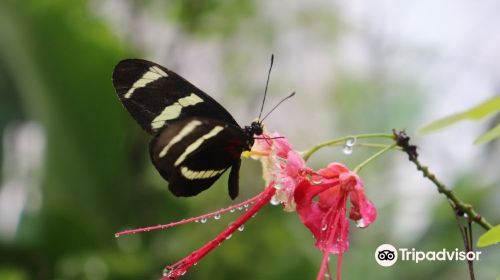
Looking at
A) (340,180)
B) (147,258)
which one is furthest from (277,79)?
(340,180)

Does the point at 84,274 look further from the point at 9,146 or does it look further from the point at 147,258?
the point at 9,146

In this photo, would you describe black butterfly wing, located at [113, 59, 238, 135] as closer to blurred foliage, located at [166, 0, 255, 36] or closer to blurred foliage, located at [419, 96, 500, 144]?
blurred foliage, located at [419, 96, 500, 144]

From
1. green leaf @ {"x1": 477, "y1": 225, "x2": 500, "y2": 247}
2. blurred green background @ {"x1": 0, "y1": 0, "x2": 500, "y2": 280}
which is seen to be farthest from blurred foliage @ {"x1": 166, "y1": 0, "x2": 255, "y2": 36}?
green leaf @ {"x1": 477, "y1": 225, "x2": 500, "y2": 247}

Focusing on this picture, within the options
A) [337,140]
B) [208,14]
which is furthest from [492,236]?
[208,14]

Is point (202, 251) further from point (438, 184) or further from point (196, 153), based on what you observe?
point (438, 184)

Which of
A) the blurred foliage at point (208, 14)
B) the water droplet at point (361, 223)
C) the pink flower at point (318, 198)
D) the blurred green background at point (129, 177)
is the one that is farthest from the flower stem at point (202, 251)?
the blurred foliage at point (208, 14)

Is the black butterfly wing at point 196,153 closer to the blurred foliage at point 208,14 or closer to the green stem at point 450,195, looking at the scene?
the green stem at point 450,195

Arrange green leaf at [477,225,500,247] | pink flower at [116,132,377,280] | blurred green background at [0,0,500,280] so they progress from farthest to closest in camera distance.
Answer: blurred green background at [0,0,500,280] < pink flower at [116,132,377,280] < green leaf at [477,225,500,247]
